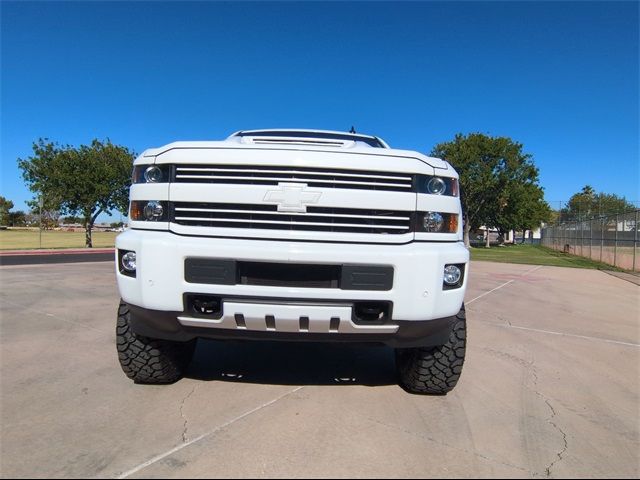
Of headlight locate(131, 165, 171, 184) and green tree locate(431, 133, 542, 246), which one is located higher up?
green tree locate(431, 133, 542, 246)

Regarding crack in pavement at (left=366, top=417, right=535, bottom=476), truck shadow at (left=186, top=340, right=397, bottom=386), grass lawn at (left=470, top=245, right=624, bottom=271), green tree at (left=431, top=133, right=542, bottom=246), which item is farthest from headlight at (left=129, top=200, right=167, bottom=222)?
green tree at (left=431, top=133, right=542, bottom=246)

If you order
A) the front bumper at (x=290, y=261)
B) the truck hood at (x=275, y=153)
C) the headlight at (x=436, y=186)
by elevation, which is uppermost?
the truck hood at (x=275, y=153)

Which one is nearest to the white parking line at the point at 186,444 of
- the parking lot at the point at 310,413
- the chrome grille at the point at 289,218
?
the parking lot at the point at 310,413

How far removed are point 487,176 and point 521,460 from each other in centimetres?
3857

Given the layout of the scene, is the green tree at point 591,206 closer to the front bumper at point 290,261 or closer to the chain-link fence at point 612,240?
the chain-link fence at point 612,240

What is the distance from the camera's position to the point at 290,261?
2.56 metres

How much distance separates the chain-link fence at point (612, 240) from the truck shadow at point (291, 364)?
16.7 meters

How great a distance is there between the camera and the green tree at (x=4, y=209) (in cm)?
8247

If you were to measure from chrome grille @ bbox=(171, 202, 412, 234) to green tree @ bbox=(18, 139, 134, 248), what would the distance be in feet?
94.3

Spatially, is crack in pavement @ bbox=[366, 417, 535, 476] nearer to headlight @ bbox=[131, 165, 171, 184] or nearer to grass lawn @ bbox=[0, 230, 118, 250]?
headlight @ bbox=[131, 165, 171, 184]

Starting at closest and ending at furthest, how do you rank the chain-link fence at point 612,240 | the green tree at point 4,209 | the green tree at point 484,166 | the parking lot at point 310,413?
1. the parking lot at point 310,413
2. the chain-link fence at point 612,240
3. the green tree at point 484,166
4. the green tree at point 4,209

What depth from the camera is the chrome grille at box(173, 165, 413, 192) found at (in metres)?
2.71

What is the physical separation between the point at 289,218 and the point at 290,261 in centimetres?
28

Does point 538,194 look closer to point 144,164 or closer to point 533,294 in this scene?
point 533,294
